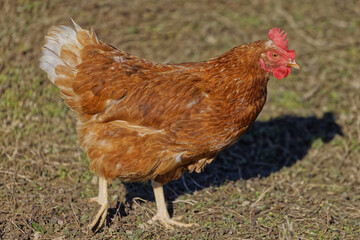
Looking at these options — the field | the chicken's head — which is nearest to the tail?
the field

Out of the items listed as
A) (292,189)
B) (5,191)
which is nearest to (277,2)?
(292,189)

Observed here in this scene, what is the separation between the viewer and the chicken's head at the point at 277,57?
3883 mm

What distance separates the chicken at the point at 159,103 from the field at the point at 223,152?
2.25ft

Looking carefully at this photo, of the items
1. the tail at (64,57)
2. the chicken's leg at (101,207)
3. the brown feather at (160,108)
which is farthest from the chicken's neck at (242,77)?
the chicken's leg at (101,207)

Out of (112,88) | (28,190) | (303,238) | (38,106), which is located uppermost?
(112,88)

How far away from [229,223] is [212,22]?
14.0ft

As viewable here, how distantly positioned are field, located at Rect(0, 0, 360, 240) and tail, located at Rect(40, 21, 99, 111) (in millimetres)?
1198

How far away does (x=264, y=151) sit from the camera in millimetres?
5930

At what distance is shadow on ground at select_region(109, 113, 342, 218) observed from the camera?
5240mm

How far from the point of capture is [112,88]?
13.4 ft

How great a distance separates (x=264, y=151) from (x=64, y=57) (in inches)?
122

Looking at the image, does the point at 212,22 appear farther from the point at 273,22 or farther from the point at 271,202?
the point at 271,202

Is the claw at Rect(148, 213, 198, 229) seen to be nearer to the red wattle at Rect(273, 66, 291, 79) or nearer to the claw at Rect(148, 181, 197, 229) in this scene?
the claw at Rect(148, 181, 197, 229)

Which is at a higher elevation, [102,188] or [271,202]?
[102,188]
